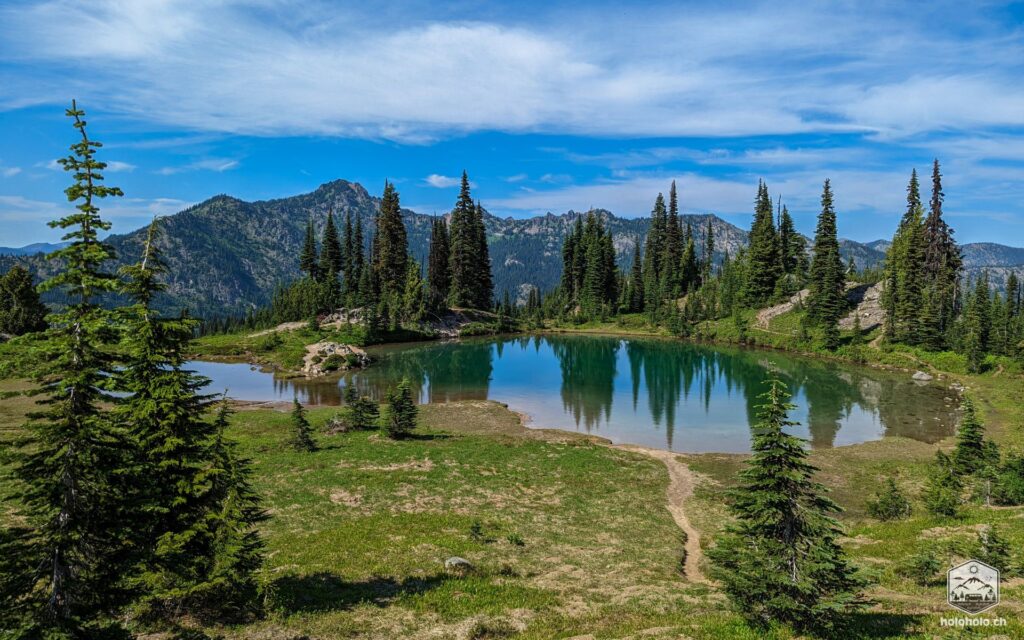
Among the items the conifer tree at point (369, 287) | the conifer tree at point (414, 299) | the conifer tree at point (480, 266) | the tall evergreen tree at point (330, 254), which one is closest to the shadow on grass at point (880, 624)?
the conifer tree at point (369, 287)

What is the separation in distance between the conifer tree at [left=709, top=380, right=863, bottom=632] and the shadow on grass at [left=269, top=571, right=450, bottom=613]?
974 centimetres

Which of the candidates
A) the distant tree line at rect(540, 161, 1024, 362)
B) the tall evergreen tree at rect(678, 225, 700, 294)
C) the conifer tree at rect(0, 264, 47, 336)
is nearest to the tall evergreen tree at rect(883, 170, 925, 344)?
the distant tree line at rect(540, 161, 1024, 362)

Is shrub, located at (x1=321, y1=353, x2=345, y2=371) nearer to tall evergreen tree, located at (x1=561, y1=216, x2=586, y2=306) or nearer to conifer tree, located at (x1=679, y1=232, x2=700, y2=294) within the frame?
tall evergreen tree, located at (x1=561, y1=216, x2=586, y2=306)

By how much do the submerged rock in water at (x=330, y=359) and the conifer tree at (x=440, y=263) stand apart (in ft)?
151

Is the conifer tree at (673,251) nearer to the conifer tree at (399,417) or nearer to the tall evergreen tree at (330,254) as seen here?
the tall evergreen tree at (330,254)

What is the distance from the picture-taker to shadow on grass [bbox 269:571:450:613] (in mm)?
15674

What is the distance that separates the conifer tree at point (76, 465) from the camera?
10633 millimetres

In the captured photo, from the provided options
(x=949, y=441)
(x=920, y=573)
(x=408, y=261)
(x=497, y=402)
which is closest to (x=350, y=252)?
(x=408, y=261)

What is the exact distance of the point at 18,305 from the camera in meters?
81.9

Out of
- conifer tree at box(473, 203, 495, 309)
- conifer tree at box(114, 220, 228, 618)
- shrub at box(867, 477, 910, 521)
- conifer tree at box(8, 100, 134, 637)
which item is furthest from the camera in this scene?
conifer tree at box(473, 203, 495, 309)

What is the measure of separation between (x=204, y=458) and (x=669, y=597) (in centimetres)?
1497

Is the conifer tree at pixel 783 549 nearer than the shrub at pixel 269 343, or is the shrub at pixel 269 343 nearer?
the conifer tree at pixel 783 549

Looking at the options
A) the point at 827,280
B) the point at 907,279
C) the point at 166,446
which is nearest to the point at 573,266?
the point at 827,280

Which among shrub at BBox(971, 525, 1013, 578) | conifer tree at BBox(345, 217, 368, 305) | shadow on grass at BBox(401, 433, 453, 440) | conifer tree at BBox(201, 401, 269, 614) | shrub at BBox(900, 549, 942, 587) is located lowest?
shadow on grass at BBox(401, 433, 453, 440)
